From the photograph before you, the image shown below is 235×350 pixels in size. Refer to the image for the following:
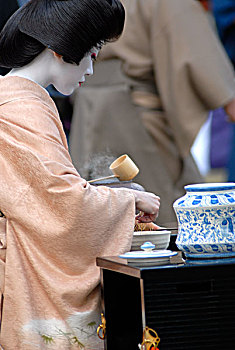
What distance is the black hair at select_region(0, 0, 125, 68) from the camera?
2166mm

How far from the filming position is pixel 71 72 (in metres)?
2.28

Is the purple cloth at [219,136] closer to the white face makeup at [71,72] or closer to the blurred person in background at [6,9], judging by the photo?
the blurred person in background at [6,9]

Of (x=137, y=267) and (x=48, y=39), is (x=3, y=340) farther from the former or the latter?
(x=48, y=39)

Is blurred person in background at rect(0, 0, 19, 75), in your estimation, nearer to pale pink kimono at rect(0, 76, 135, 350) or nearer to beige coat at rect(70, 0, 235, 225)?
beige coat at rect(70, 0, 235, 225)

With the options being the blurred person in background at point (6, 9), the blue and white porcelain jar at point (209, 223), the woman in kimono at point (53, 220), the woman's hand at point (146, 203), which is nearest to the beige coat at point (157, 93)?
the blurred person in background at point (6, 9)

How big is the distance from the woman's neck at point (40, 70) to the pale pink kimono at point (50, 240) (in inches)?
7.9

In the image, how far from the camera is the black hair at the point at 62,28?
2.17 metres

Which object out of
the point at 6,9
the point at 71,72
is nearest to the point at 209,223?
the point at 71,72

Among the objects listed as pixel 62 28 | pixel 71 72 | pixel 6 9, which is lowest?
pixel 71 72

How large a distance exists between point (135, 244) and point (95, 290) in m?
0.17

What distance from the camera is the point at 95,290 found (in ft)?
7.00

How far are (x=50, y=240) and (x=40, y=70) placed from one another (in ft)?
1.67

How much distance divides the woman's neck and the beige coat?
199 cm

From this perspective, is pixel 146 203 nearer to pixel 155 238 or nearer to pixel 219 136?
pixel 155 238
